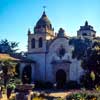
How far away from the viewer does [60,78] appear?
107 feet

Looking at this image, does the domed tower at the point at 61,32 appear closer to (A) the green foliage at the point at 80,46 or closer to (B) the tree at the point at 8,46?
(A) the green foliage at the point at 80,46

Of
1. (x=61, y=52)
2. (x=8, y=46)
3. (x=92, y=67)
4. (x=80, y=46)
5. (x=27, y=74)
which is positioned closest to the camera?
(x=92, y=67)

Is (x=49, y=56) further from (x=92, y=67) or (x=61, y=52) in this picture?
(x=92, y=67)

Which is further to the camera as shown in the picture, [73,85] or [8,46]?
[8,46]

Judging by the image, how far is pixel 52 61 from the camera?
32.6m

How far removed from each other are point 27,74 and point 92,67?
32.5ft

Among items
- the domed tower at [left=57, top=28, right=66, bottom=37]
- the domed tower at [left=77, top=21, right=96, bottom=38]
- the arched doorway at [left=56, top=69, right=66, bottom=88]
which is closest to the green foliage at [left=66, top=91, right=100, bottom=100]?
the arched doorway at [left=56, top=69, right=66, bottom=88]

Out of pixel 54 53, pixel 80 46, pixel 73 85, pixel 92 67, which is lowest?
pixel 73 85

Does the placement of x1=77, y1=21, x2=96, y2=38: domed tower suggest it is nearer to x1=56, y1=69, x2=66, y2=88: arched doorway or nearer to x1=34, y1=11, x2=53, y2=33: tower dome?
x1=34, y1=11, x2=53, y2=33: tower dome

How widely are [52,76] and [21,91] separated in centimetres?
2441

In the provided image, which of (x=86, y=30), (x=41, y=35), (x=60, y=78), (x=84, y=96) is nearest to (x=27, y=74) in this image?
(x=60, y=78)

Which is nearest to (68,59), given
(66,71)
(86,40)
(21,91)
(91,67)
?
(66,71)

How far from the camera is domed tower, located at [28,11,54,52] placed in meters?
33.7

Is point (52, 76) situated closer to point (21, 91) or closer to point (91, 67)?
point (91, 67)
